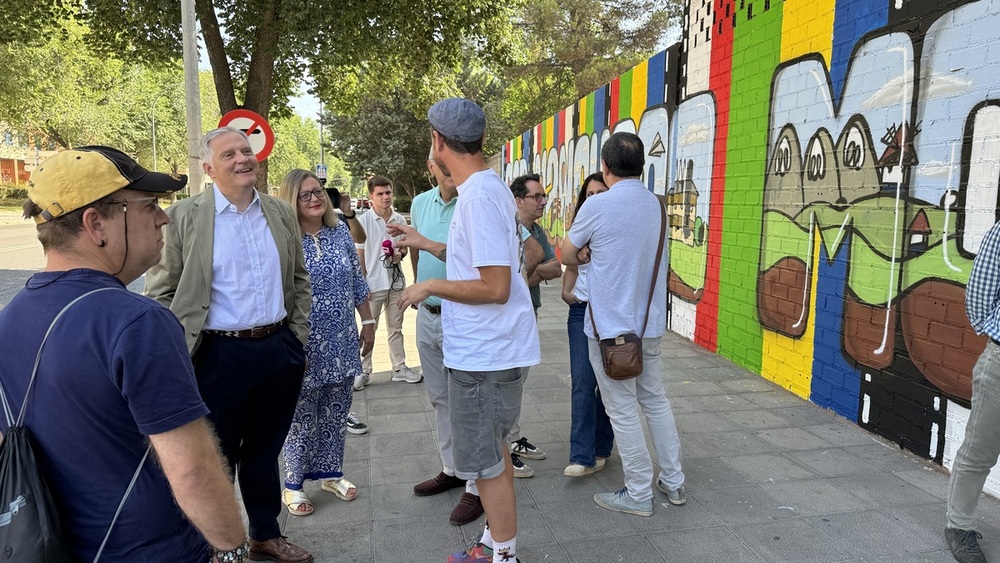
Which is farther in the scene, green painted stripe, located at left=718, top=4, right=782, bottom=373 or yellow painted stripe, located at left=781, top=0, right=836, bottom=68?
green painted stripe, located at left=718, top=4, right=782, bottom=373

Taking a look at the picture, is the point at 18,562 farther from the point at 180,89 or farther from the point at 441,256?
the point at 180,89

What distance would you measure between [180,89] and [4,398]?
169 feet

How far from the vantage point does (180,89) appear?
45781 mm

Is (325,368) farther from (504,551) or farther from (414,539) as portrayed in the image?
(504,551)

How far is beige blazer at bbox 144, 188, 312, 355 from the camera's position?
102 inches

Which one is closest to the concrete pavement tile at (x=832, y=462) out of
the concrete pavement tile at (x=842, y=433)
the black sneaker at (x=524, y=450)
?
the concrete pavement tile at (x=842, y=433)

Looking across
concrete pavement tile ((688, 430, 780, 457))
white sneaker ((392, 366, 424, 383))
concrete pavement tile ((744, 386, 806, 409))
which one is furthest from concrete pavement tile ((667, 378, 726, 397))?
white sneaker ((392, 366, 424, 383))

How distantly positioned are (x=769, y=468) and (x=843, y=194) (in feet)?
6.85

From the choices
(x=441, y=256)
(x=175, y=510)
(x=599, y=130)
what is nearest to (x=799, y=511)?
(x=441, y=256)

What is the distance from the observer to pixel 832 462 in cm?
388

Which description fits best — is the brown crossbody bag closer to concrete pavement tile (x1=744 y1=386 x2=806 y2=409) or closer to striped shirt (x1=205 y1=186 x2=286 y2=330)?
striped shirt (x1=205 y1=186 x2=286 y2=330)

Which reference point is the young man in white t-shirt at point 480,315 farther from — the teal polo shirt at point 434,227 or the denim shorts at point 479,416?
the teal polo shirt at point 434,227

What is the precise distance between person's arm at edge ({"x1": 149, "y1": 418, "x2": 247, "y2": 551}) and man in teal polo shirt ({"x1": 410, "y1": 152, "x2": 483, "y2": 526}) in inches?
68.5

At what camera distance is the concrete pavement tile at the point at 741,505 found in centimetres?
322
